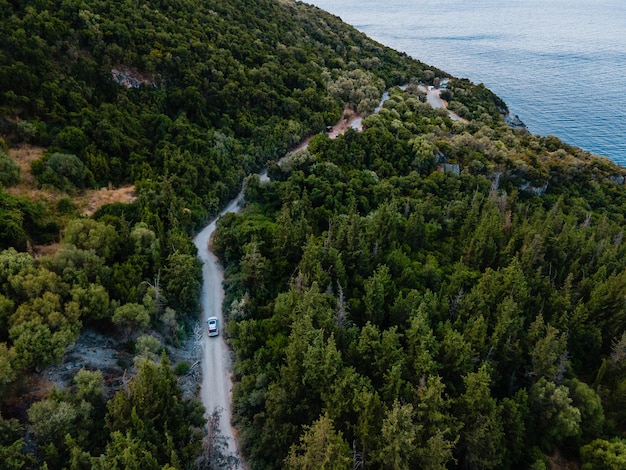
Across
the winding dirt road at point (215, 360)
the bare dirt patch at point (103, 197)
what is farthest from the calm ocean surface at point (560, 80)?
the bare dirt patch at point (103, 197)

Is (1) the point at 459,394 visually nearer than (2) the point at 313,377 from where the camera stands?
No

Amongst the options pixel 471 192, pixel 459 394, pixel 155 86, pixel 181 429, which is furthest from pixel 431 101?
pixel 181 429

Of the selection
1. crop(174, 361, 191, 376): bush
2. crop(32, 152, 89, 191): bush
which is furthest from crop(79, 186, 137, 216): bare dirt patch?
crop(174, 361, 191, 376): bush

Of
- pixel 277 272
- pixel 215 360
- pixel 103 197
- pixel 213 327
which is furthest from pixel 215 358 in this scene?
pixel 103 197

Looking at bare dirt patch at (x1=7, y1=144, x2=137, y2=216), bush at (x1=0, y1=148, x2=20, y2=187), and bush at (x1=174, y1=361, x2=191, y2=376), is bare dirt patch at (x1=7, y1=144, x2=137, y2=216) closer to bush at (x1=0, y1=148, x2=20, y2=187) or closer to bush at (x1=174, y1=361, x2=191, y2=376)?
bush at (x1=0, y1=148, x2=20, y2=187)

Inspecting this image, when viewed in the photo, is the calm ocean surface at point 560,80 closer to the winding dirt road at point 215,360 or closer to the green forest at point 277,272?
the green forest at point 277,272

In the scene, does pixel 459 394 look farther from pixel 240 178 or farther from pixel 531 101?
pixel 531 101
